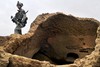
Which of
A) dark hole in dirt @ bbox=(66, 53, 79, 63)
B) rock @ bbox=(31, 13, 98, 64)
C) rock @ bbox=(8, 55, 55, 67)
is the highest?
rock @ bbox=(8, 55, 55, 67)

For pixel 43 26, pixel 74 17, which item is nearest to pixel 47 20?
pixel 43 26

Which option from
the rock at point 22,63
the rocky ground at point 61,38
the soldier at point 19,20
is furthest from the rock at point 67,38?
the rock at point 22,63

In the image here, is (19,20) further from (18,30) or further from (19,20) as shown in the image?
(18,30)

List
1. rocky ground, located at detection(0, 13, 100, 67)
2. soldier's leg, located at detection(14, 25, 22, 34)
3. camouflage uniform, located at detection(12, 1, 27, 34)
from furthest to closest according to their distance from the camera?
camouflage uniform, located at detection(12, 1, 27, 34)
soldier's leg, located at detection(14, 25, 22, 34)
rocky ground, located at detection(0, 13, 100, 67)

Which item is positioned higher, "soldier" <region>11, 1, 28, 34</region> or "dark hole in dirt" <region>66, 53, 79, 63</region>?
"soldier" <region>11, 1, 28, 34</region>

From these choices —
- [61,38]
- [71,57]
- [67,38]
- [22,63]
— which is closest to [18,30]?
[61,38]

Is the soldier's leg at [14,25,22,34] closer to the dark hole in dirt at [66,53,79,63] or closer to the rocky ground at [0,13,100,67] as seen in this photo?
the rocky ground at [0,13,100,67]

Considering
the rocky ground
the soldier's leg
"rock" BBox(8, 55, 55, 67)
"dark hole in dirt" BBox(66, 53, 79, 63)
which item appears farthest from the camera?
the soldier's leg

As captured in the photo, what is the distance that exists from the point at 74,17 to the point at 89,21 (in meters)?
1.00

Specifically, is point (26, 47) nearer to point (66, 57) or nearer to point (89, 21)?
point (66, 57)

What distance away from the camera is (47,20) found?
24.0 m

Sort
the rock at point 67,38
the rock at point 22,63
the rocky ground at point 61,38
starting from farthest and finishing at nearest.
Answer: the rock at point 67,38
the rocky ground at point 61,38
the rock at point 22,63

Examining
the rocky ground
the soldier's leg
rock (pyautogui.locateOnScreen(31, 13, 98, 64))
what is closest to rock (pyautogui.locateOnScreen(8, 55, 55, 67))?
the rocky ground

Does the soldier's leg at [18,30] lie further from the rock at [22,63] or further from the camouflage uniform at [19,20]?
the rock at [22,63]
